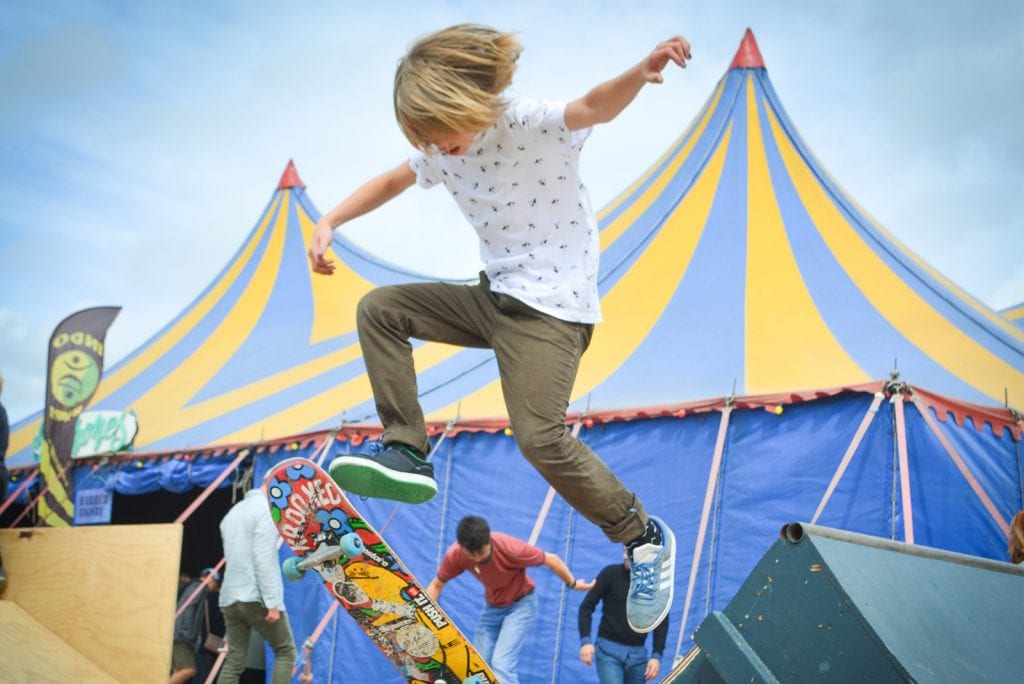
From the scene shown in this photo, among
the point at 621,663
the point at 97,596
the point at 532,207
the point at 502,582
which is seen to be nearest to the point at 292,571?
the point at 97,596

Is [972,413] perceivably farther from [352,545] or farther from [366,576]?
[352,545]

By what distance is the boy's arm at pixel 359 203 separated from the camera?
11.0ft

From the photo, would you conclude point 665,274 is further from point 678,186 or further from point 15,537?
point 15,537

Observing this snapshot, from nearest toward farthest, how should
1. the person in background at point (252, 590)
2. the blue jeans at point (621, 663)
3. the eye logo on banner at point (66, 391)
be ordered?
the blue jeans at point (621, 663), the person in background at point (252, 590), the eye logo on banner at point (66, 391)

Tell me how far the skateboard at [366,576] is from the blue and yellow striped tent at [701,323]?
2118mm

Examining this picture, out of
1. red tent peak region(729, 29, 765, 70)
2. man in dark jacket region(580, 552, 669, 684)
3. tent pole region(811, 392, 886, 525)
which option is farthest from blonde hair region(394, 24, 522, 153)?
red tent peak region(729, 29, 765, 70)

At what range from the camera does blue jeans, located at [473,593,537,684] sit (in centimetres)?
562

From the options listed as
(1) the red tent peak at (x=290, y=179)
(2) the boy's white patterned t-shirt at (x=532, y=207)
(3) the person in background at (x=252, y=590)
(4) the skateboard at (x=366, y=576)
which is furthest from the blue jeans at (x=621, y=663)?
(1) the red tent peak at (x=290, y=179)

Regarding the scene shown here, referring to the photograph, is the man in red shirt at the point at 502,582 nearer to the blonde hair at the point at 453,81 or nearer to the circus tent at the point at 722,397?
the circus tent at the point at 722,397

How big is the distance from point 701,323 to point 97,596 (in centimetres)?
437

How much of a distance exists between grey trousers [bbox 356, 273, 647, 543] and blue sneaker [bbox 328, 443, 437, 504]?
0.06 metres

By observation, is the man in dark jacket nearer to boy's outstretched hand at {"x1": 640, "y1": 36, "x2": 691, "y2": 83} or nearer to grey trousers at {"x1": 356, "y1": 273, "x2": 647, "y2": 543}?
grey trousers at {"x1": 356, "y1": 273, "x2": 647, "y2": 543}

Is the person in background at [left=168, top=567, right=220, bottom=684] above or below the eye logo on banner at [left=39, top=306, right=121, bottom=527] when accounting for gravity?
below

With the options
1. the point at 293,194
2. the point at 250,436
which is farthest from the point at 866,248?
the point at 293,194
